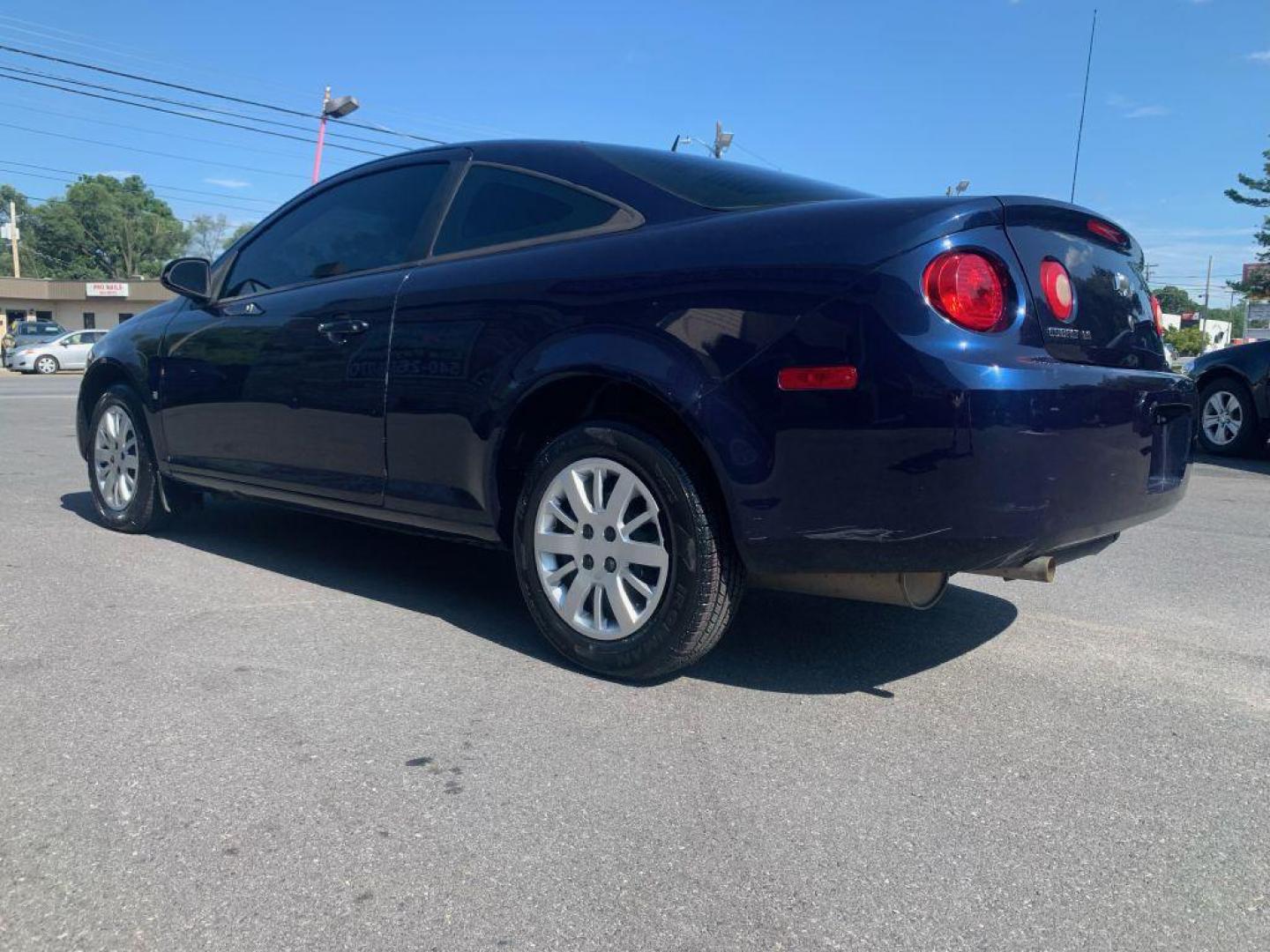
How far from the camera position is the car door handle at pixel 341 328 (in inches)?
152

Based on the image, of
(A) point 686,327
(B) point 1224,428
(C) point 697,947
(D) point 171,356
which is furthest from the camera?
(B) point 1224,428

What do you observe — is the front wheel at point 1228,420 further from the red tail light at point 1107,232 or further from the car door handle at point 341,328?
the car door handle at point 341,328

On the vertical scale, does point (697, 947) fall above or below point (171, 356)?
below

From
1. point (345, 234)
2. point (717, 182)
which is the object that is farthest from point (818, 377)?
point (345, 234)

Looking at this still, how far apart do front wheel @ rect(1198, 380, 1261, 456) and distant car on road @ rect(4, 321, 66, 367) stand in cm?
3468

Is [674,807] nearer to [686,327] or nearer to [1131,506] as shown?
[686,327]

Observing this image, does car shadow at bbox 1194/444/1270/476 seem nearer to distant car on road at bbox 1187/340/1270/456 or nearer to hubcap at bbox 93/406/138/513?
distant car on road at bbox 1187/340/1270/456

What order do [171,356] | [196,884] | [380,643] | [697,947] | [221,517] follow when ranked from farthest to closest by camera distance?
[221,517] → [171,356] → [380,643] → [196,884] → [697,947]

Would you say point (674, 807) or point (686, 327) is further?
point (686, 327)

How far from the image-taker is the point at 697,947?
1879 millimetres

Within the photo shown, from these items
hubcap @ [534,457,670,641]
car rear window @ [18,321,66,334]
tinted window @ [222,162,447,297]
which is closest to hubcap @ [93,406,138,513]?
tinted window @ [222,162,447,297]

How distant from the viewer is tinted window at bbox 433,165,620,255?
11.1ft

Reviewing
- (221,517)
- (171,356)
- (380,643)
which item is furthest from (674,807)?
(221,517)

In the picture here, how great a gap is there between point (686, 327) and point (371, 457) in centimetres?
147
